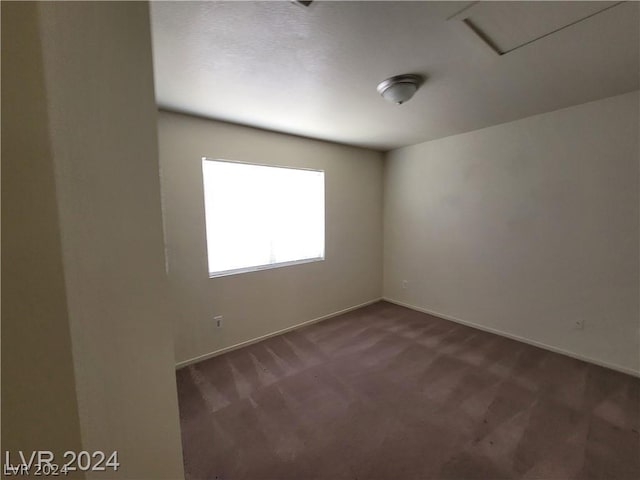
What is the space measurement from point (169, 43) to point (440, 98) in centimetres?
205

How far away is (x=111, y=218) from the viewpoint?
524 millimetres

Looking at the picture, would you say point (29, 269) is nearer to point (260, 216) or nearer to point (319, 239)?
point (260, 216)

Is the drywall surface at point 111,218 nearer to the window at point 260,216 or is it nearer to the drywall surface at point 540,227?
the window at point 260,216

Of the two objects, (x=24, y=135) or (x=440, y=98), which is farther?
(x=440, y=98)

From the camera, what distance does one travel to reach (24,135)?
45cm

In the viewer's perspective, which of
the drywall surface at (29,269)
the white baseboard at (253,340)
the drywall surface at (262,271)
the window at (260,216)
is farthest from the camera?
the window at (260,216)

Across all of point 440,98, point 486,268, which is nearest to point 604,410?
point 486,268

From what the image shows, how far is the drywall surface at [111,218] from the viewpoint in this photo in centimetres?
48

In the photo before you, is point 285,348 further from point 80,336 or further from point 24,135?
point 24,135

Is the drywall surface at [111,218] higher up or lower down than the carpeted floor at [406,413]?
higher up

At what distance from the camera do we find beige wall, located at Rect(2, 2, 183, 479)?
454mm

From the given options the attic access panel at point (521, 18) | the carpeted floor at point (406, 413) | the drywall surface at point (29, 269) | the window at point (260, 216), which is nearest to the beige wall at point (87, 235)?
the drywall surface at point (29, 269)

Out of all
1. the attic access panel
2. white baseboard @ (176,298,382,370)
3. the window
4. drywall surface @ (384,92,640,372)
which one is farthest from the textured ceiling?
white baseboard @ (176,298,382,370)

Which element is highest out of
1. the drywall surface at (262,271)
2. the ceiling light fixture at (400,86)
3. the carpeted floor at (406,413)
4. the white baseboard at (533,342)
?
the ceiling light fixture at (400,86)
